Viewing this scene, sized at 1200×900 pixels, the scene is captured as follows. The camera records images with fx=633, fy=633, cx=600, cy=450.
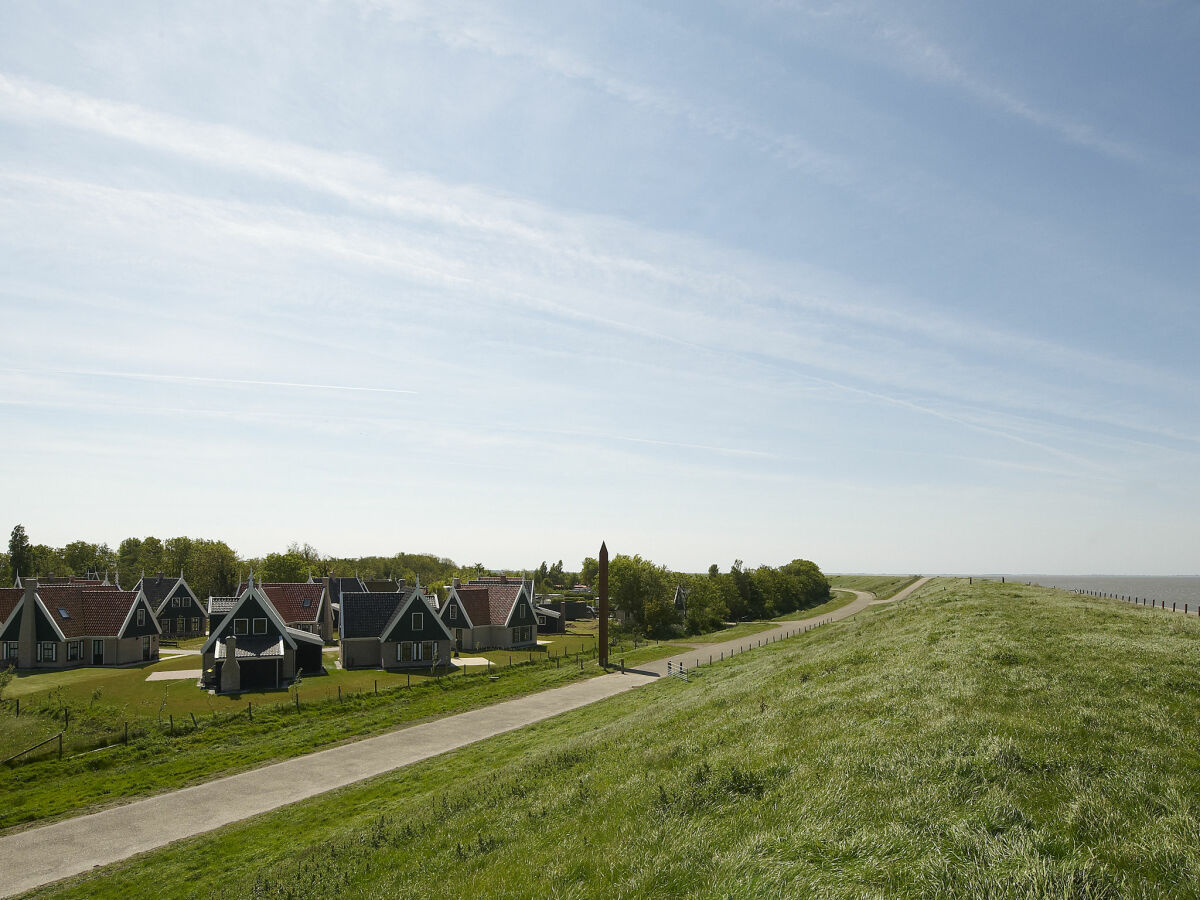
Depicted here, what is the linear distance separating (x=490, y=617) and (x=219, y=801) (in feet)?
162

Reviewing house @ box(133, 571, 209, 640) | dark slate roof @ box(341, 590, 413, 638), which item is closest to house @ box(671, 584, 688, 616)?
dark slate roof @ box(341, 590, 413, 638)

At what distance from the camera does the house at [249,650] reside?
48.2m

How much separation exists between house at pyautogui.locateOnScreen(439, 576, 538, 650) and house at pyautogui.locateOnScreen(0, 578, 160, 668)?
29.4 meters

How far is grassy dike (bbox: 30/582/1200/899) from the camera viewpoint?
991 centimetres

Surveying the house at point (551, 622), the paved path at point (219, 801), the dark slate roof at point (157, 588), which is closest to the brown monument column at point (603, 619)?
the paved path at point (219, 801)

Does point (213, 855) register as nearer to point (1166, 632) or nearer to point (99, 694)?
point (99, 694)

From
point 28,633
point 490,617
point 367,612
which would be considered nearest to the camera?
point 28,633

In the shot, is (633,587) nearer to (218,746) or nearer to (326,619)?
(326,619)

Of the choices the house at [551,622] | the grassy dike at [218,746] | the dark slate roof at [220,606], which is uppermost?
the dark slate roof at [220,606]

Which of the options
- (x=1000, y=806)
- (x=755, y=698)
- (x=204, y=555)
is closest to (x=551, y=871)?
(x=1000, y=806)

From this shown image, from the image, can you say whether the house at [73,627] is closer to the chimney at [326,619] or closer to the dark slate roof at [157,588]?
the chimney at [326,619]

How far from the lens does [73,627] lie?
197 ft

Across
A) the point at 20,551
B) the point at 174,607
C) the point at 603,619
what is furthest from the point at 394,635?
the point at 20,551

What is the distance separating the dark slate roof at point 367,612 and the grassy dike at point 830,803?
3489cm
